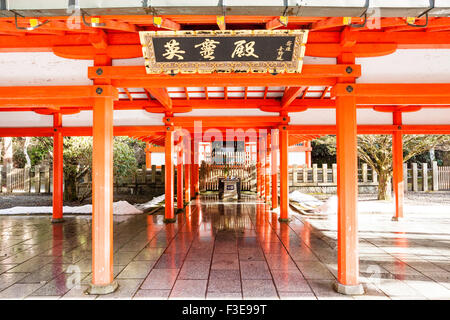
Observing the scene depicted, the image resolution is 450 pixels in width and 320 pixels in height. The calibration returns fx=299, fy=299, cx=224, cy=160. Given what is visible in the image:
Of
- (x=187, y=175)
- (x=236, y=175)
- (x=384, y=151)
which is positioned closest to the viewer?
(x=187, y=175)

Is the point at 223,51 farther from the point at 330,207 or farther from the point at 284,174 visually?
the point at 330,207

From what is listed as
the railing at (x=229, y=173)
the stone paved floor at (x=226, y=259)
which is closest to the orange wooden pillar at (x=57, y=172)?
the stone paved floor at (x=226, y=259)

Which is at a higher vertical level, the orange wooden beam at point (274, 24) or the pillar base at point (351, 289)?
the orange wooden beam at point (274, 24)

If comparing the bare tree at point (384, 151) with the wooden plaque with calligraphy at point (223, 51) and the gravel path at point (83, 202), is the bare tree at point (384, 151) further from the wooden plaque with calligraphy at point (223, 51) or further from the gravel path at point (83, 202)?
the wooden plaque with calligraphy at point (223, 51)

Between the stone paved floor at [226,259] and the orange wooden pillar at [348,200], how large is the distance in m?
0.24

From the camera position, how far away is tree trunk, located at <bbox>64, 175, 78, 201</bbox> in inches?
575

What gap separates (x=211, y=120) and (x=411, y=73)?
5.80 meters

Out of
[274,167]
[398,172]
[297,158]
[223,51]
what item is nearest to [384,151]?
[398,172]

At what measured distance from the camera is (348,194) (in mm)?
3984

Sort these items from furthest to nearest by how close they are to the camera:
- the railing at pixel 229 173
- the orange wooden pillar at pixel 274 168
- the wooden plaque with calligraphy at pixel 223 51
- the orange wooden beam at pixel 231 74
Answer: the railing at pixel 229 173, the orange wooden pillar at pixel 274 168, the orange wooden beam at pixel 231 74, the wooden plaque with calligraphy at pixel 223 51

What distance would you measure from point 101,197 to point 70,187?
1229 cm

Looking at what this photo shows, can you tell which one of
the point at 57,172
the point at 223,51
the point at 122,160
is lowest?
the point at 57,172

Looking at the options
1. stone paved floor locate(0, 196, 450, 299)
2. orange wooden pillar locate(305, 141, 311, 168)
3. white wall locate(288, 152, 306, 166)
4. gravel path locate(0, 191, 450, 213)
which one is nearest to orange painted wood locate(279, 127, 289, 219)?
stone paved floor locate(0, 196, 450, 299)

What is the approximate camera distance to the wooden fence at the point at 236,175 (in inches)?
691
